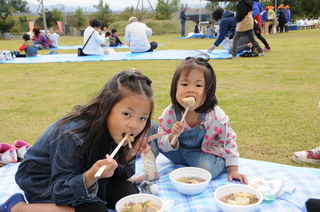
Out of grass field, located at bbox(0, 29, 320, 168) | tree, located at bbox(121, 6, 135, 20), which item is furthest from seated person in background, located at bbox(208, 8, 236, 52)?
tree, located at bbox(121, 6, 135, 20)

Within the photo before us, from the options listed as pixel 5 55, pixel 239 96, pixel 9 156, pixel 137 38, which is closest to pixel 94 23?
pixel 137 38

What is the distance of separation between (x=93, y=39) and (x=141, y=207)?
873cm

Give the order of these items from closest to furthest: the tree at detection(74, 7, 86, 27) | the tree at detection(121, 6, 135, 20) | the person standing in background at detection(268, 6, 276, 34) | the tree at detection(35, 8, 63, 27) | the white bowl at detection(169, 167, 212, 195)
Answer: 1. the white bowl at detection(169, 167, 212, 195)
2. the person standing in background at detection(268, 6, 276, 34)
3. the tree at detection(35, 8, 63, 27)
4. the tree at detection(121, 6, 135, 20)
5. the tree at detection(74, 7, 86, 27)

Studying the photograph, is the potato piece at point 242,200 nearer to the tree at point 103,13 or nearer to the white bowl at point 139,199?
the white bowl at point 139,199

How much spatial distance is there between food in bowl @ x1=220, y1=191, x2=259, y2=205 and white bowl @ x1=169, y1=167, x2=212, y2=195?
17 centimetres

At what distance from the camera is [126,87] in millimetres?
1608

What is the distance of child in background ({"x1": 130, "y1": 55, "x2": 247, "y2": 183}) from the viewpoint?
87.5 inches

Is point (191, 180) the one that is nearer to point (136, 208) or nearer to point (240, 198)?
point (240, 198)

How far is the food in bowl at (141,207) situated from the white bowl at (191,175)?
12.5 inches

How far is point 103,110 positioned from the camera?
5.31 ft

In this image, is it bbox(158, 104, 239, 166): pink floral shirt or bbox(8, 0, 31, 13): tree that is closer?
bbox(158, 104, 239, 166): pink floral shirt

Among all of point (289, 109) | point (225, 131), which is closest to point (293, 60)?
point (289, 109)

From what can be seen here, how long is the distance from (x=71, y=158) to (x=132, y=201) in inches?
18.7

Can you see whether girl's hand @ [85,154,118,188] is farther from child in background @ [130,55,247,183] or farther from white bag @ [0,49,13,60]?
white bag @ [0,49,13,60]
